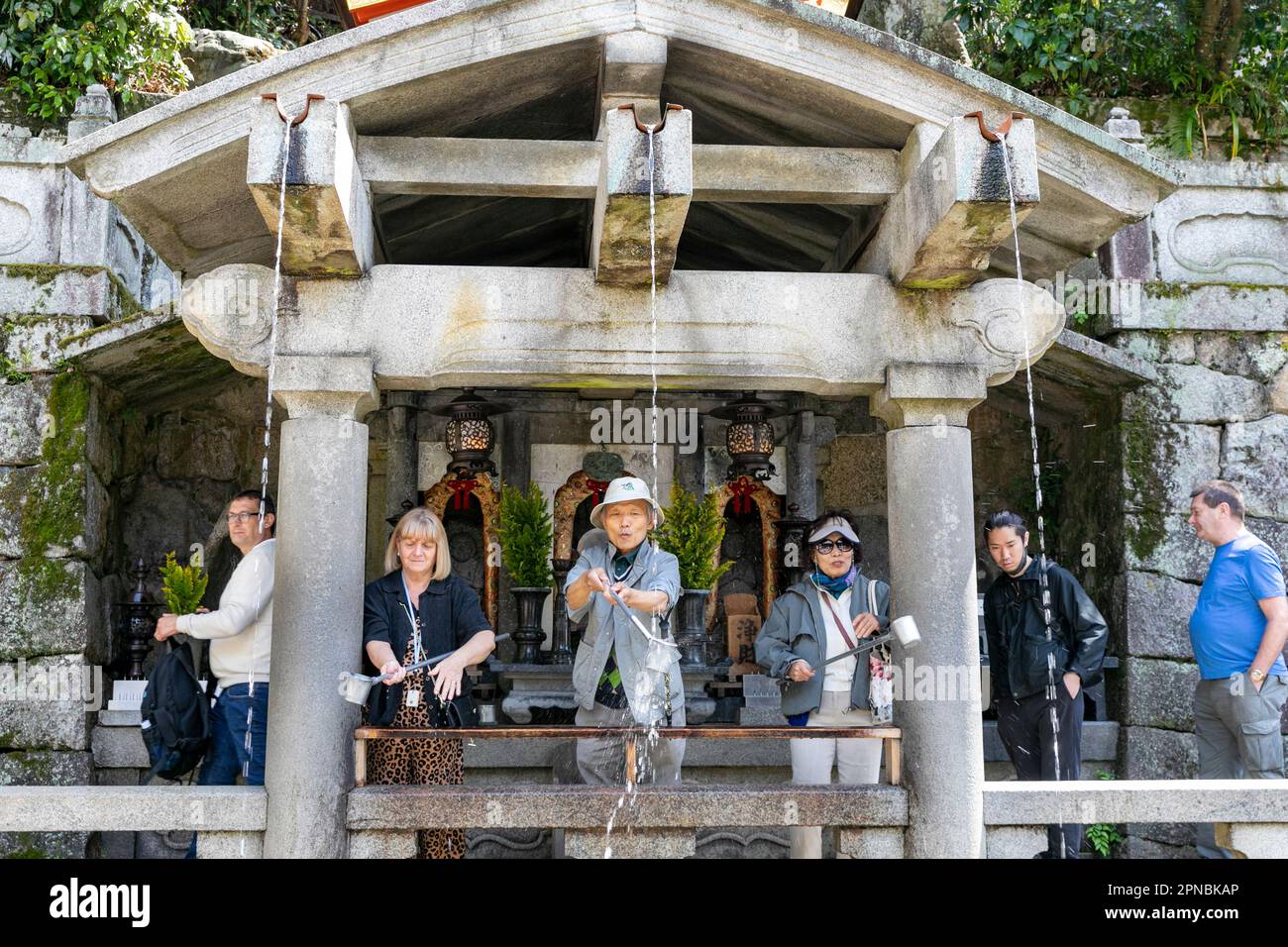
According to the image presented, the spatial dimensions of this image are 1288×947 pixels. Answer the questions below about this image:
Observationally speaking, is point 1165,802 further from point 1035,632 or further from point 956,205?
point 956,205

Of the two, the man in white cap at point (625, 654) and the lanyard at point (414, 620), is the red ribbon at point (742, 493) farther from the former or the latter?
the lanyard at point (414, 620)

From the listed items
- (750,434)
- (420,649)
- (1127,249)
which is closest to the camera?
(420,649)

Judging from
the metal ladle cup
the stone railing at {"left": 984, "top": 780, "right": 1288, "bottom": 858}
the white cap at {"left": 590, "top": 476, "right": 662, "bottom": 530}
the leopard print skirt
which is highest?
Result: the white cap at {"left": 590, "top": 476, "right": 662, "bottom": 530}

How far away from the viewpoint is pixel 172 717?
4789 millimetres

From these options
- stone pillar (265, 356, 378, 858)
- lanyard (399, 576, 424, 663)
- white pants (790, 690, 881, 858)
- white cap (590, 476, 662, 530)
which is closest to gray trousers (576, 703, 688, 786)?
white pants (790, 690, 881, 858)

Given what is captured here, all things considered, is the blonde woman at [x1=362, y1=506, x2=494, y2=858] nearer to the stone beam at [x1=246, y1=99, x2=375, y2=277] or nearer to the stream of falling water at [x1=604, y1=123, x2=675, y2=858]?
the stream of falling water at [x1=604, y1=123, x2=675, y2=858]

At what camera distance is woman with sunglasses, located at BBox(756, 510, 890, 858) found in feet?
16.5

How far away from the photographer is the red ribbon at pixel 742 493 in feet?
24.7

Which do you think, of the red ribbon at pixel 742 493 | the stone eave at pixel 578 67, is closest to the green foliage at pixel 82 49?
the stone eave at pixel 578 67

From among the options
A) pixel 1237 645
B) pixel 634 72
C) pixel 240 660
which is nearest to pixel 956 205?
pixel 634 72

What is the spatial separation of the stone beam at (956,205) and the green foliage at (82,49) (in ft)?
18.7

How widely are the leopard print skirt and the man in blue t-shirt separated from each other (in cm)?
321

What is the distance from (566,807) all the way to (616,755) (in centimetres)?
53
